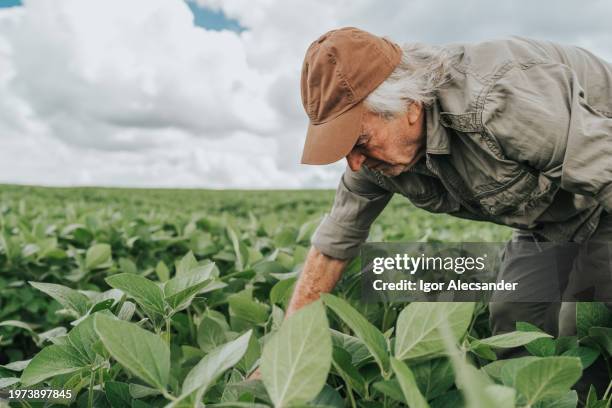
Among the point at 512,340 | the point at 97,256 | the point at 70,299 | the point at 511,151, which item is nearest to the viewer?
the point at 512,340

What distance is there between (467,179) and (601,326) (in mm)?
960

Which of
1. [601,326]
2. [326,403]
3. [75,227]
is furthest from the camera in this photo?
[75,227]

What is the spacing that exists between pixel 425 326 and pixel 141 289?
0.62m

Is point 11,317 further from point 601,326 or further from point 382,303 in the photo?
point 601,326

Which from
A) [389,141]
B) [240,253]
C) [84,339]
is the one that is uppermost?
[389,141]

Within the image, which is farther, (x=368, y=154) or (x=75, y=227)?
(x=75, y=227)

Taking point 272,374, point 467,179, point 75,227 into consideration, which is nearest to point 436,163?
point 467,179

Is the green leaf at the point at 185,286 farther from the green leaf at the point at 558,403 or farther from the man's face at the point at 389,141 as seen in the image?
the man's face at the point at 389,141

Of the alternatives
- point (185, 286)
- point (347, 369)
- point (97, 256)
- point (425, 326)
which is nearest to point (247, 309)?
point (185, 286)

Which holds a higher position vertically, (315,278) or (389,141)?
(389,141)

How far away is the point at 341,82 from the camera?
1.98m

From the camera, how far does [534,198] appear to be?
7.30 ft

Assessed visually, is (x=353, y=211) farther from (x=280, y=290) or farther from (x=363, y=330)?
(x=363, y=330)

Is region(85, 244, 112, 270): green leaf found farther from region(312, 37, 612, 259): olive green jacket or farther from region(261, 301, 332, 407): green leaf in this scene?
region(261, 301, 332, 407): green leaf
